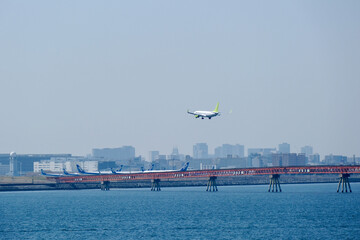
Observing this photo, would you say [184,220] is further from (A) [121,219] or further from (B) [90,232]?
(B) [90,232]

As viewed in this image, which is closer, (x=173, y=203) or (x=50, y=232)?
(x=50, y=232)

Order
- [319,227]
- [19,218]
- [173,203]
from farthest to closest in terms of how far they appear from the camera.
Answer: [173,203]
[19,218]
[319,227]

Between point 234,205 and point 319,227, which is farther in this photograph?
point 234,205

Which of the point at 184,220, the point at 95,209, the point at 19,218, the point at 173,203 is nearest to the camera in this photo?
the point at 184,220

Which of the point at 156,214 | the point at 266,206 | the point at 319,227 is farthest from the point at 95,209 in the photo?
the point at 319,227

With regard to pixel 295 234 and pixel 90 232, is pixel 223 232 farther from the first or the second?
pixel 90 232

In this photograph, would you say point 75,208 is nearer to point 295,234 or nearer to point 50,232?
point 50,232

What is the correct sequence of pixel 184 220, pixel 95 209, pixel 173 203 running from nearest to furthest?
pixel 184 220 → pixel 95 209 → pixel 173 203

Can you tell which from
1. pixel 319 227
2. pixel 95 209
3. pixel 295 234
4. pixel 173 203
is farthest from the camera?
pixel 173 203

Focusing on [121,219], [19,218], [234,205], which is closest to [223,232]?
[121,219]
